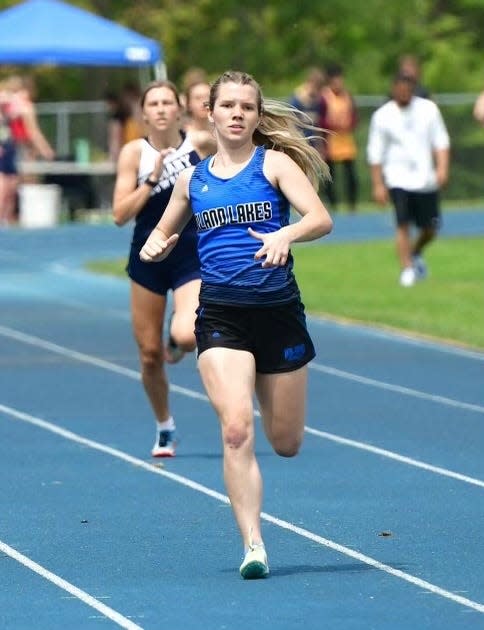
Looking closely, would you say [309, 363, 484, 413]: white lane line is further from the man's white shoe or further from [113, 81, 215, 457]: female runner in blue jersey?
the man's white shoe

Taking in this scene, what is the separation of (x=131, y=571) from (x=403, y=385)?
21.4 ft

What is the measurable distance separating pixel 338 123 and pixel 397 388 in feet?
63.2

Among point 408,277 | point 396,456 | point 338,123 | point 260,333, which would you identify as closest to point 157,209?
point 396,456

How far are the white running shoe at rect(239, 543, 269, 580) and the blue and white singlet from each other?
95 centimetres

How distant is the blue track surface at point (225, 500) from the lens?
7.13m

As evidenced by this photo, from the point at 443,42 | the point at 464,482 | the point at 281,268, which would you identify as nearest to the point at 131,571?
the point at 281,268

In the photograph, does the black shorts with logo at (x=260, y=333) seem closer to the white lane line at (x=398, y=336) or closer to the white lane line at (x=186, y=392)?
the white lane line at (x=186, y=392)

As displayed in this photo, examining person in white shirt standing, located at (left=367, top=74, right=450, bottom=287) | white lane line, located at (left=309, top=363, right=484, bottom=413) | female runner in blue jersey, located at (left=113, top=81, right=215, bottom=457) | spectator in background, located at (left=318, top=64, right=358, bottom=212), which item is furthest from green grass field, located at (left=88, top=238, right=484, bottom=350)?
female runner in blue jersey, located at (left=113, top=81, right=215, bottom=457)

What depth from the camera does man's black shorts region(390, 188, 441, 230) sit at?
21.5 metres

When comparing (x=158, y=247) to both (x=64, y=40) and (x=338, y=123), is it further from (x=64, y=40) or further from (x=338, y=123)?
(x=338, y=123)

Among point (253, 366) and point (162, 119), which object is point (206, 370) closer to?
point (253, 366)

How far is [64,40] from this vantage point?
1256 inches

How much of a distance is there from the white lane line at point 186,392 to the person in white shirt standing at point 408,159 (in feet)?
16.7

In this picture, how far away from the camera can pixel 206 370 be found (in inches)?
301
